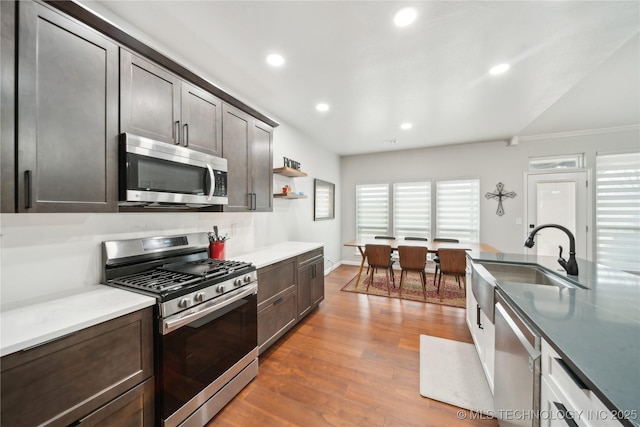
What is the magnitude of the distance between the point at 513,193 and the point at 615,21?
3.56 metres

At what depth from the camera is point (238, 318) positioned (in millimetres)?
1785

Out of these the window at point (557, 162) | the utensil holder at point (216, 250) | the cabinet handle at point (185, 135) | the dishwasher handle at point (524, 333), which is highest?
the window at point (557, 162)

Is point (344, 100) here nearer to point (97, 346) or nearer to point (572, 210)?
point (97, 346)

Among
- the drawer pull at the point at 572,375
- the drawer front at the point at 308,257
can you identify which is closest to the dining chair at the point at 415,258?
the drawer front at the point at 308,257

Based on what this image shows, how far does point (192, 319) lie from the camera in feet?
4.61

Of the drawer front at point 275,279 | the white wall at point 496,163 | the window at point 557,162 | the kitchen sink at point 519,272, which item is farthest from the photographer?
the window at point 557,162

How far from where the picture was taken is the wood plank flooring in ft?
5.17

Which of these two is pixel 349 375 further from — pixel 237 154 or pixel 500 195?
pixel 500 195

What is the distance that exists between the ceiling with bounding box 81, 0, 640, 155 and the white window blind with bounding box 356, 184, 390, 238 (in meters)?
2.38

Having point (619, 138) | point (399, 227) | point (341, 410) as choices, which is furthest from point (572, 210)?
point (341, 410)

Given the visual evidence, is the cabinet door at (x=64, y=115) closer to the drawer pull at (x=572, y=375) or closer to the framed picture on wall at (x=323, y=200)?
the drawer pull at (x=572, y=375)

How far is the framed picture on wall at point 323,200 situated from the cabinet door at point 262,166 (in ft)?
6.37

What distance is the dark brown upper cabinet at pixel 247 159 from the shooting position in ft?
7.24

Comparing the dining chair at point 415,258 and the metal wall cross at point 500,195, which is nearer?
the dining chair at point 415,258
